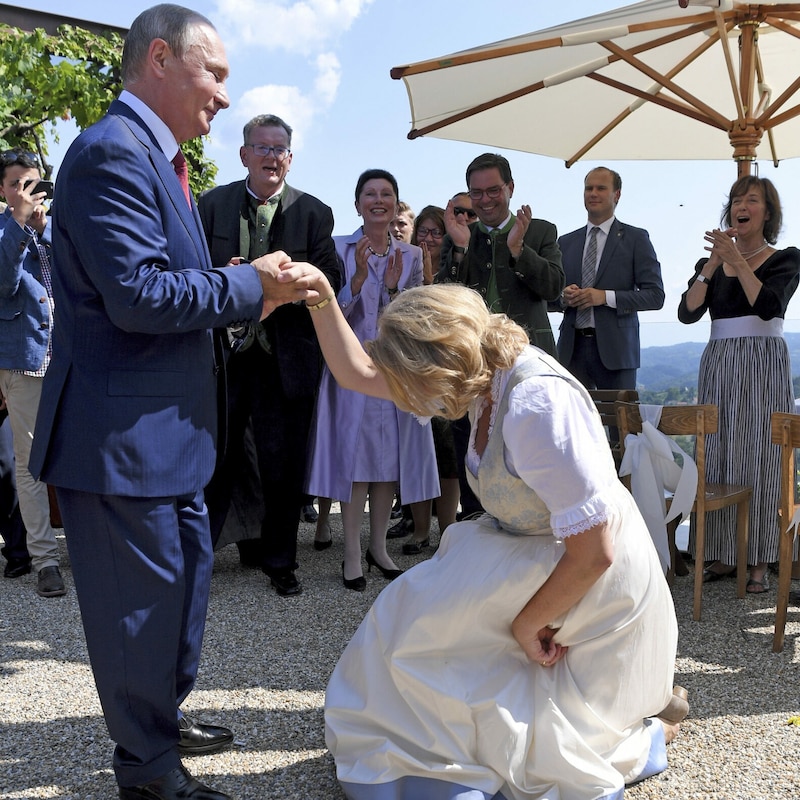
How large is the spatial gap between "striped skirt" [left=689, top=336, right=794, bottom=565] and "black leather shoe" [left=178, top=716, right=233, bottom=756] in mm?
3060

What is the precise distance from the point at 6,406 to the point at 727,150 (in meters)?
5.02

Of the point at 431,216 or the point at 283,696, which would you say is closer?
the point at 283,696

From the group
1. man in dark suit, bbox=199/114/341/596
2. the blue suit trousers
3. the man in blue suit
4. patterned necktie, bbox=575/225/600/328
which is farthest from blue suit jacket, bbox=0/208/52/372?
patterned necktie, bbox=575/225/600/328

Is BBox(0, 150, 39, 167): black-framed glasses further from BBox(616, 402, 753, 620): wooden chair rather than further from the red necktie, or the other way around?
BBox(616, 402, 753, 620): wooden chair

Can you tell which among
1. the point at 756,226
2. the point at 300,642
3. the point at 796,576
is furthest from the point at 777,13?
the point at 300,642

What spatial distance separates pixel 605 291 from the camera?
5805 mm

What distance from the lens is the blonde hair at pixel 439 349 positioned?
232 cm

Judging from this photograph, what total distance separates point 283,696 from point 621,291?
357 cm

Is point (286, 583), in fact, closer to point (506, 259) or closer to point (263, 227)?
point (263, 227)

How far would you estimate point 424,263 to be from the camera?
18.4ft

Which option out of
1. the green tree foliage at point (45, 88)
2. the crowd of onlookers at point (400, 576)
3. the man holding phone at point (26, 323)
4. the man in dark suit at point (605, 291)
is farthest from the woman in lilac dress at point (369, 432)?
the green tree foliage at point (45, 88)

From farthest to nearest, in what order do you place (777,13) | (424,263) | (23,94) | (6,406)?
(23,94) → (424,263) → (6,406) → (777,13)

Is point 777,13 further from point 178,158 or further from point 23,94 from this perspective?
point 23,94

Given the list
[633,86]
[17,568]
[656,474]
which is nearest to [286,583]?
[17,568]
